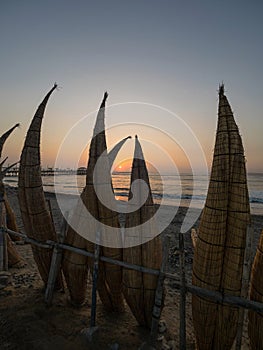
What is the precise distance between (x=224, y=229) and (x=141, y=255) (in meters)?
1.49

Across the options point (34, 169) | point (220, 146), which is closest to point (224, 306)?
point (220, 146)

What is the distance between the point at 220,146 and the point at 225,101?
639 millimetres

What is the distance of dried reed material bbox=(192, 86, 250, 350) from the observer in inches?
132

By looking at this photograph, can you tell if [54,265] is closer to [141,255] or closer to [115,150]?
[141,255]

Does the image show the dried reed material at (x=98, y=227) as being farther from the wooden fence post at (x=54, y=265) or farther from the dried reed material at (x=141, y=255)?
the dried reed material at (x=141, y=255)

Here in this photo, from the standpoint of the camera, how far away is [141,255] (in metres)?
4.20

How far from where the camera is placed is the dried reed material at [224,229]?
11.0 feet

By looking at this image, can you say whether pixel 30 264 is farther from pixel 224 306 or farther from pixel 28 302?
pixel 224 306

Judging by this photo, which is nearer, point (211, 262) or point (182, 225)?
point (211, 262)

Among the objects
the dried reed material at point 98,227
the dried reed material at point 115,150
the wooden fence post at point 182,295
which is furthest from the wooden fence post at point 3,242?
the wooden fence post at point 182,295

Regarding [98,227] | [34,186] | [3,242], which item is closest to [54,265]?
[98,227]

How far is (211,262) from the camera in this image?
135 inches

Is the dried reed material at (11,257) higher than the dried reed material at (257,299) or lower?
lower

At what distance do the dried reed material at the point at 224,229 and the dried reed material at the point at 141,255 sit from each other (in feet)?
3.05
